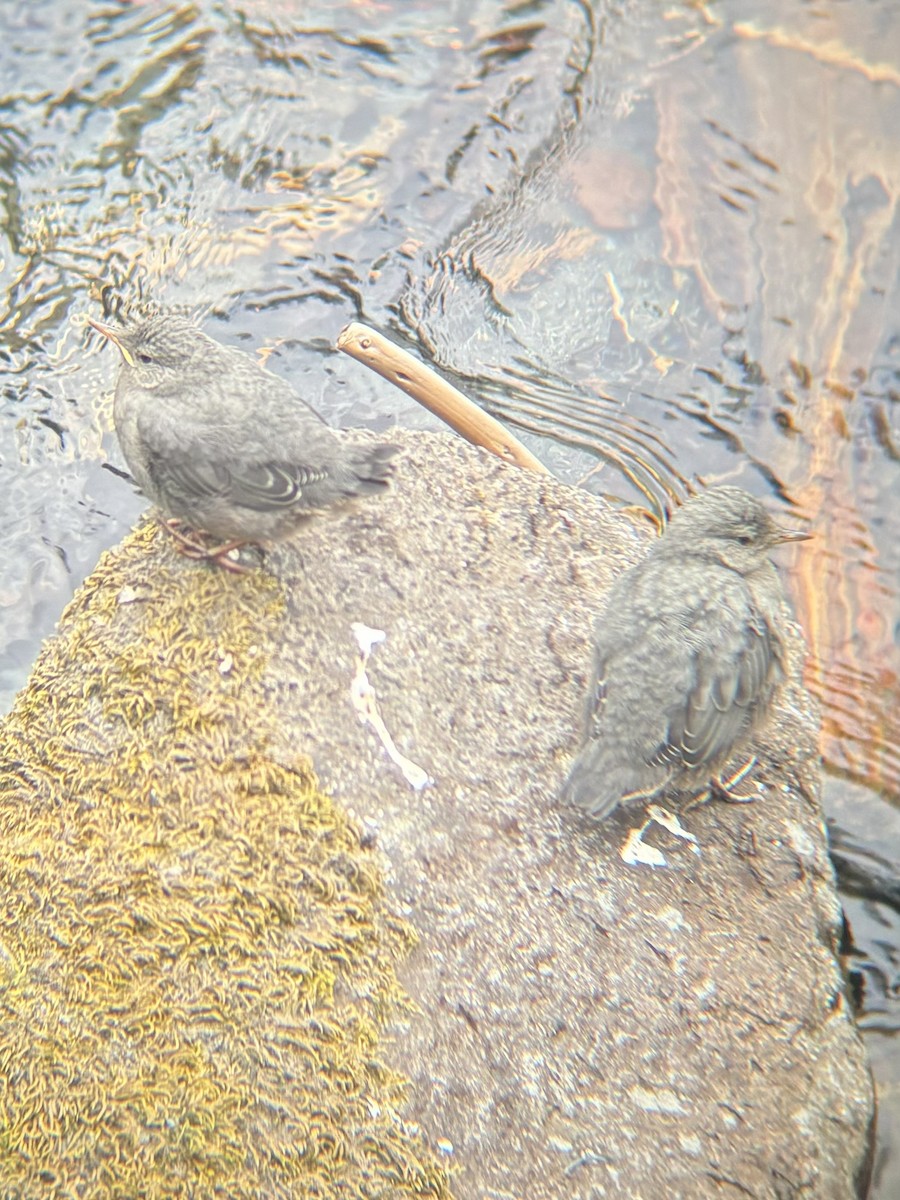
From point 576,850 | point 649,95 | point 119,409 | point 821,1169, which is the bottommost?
point 821,1169

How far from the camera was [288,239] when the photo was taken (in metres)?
6.25

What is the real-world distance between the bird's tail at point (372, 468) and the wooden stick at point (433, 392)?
3.69ft

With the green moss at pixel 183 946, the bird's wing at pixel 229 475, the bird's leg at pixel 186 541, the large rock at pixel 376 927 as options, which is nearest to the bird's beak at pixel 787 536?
the large rock at pixel 376 927

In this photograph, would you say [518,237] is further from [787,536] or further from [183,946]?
[183,946]

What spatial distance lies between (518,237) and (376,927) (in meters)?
4.28

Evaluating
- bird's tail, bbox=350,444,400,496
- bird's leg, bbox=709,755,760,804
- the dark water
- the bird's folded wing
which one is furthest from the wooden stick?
A: bird's leg, bbox=709,755,760,804

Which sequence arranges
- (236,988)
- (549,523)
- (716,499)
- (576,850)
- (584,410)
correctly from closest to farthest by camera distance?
(236,988) → (576,850) → (716,499) → (549,523) → (584,410)

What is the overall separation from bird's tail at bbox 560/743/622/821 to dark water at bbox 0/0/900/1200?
1.63 meters

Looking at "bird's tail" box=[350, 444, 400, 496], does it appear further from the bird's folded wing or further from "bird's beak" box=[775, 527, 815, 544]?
"bird's beak" box=[775, 527, 815, 544]

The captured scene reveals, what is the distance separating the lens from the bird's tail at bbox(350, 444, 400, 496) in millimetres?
4121

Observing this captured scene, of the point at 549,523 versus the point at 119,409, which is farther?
the point at 549,523

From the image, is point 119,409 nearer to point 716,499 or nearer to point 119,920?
point 119,920

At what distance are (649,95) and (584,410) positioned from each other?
7.56ft

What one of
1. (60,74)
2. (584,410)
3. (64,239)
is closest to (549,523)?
(584,410)
